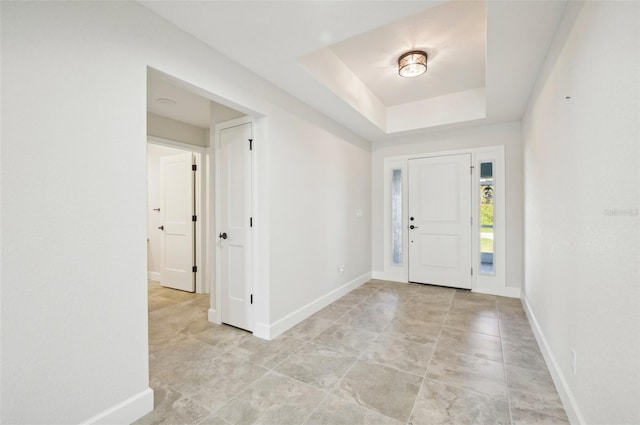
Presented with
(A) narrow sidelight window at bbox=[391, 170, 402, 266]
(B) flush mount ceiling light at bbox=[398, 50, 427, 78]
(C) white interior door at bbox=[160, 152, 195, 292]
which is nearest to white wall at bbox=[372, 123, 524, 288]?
(A) narrow sidelight window at bbox=[391, 170, 402, 266]

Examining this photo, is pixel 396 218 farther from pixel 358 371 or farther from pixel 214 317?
pixel 214 317

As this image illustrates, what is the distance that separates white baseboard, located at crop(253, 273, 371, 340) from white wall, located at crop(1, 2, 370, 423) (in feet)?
3.72

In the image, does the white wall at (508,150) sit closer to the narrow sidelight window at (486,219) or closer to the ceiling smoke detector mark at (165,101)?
the narrow sidelight window at (486,219)

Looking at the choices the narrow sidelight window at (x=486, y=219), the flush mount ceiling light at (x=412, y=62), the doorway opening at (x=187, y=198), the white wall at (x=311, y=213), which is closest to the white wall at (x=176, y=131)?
the doorway opening at (x=187, y=198)

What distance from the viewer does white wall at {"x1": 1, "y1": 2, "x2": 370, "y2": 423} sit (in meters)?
1.23

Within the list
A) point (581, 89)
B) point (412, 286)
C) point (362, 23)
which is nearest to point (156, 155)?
point (362, 23)

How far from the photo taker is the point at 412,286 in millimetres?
4504

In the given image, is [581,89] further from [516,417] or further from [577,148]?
[516,417]

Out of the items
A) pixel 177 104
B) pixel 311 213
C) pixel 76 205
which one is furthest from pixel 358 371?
pixel 177 104

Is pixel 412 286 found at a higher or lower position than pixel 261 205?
lower

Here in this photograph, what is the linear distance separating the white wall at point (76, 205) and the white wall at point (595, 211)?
232 centimetres

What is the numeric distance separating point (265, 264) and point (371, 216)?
9.10ft

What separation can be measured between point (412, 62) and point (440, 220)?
2.51 metres

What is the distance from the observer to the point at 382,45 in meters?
2.73
